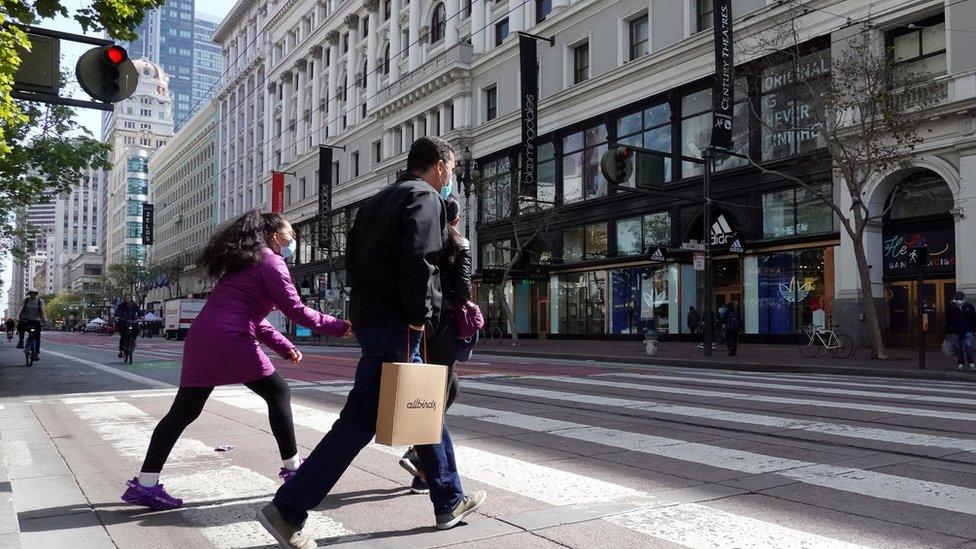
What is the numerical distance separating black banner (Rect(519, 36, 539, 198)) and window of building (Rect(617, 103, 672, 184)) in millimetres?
4320

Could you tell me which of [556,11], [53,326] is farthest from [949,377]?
[53,326]

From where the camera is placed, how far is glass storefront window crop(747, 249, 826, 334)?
2434cm

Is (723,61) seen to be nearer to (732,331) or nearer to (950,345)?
(732,331)

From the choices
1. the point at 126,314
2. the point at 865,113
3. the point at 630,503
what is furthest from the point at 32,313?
the point at 865,113

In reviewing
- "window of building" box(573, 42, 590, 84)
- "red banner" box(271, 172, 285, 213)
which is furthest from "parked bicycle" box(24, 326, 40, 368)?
"red banner" box(271, 172, 285, 213)

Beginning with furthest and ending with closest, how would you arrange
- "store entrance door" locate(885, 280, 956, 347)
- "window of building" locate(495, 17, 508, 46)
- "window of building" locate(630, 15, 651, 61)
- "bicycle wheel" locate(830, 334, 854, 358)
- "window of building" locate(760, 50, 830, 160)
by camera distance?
"window of building" locate(495, 17, 508, 46), "window of building" locate(630, 15, 651, 61), "window of building" locate(760, 50, 830, 160), "store entrance door" locate(885, 280, 956, 347), "bicycle wheel" locate(830, 334, 854, 358)

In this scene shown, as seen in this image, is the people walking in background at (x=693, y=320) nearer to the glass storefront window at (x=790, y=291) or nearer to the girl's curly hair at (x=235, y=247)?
the glass storefront window at (x=790, y=291)

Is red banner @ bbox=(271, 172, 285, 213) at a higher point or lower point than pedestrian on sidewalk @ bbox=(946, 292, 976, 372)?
higher

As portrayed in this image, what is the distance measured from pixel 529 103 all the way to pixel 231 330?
31715 mm

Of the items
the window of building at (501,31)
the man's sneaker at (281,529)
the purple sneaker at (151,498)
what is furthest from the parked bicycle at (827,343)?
the window of building at (501,31)

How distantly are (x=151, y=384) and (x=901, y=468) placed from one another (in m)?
11.1

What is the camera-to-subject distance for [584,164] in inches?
1342

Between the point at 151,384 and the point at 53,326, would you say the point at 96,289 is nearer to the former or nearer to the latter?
the point at 53,326

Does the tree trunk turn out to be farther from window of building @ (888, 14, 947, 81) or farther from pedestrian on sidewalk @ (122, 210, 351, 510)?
pedestrian on sidewalk @ (122, 210, 351, 510)
